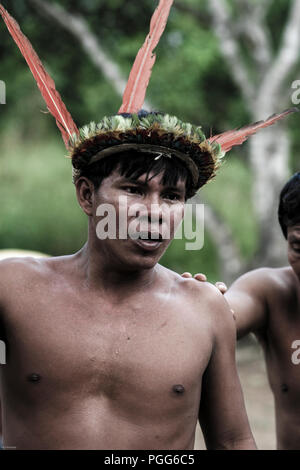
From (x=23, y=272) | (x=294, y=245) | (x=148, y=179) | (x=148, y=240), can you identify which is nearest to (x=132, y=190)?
(x=148, y=179)

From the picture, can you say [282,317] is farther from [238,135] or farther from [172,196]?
[172,196]

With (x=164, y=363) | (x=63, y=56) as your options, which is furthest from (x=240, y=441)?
(x=63, y=56)

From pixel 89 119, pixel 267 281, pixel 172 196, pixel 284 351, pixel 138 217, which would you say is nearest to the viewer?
pixel 138 217

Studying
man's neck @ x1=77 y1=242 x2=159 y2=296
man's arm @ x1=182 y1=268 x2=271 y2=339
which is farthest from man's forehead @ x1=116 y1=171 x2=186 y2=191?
man's arm @ x1=182 y1=268 x2=271 y2=339

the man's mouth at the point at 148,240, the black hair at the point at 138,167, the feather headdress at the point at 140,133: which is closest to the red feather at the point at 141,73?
the feather headdress at the point at 140,133

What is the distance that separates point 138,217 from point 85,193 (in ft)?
0.99

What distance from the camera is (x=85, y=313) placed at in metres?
2.42

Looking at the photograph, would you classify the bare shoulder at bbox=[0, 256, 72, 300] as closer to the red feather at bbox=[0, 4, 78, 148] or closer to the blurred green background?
the red feather at bbox=[0, 4, 78, 148]

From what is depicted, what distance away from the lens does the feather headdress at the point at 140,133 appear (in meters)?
2.39

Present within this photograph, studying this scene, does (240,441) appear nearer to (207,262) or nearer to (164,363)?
(164,363)

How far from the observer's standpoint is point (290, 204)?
325 cm

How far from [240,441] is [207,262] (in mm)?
14156

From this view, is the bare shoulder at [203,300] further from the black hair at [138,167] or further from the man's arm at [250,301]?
the man's arm at [250,301]

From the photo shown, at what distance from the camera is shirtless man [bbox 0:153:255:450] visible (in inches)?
91.5
